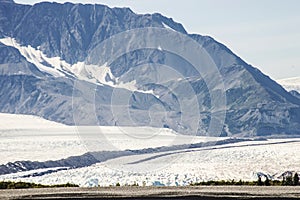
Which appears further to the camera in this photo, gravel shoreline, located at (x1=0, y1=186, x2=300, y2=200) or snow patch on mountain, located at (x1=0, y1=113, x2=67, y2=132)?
snow patch on mountain, located at (x1=0, y1=113, x2=67, y2=132)

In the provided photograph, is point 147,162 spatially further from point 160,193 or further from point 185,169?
point 160,193

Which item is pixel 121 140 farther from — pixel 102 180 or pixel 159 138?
pixel 102 180

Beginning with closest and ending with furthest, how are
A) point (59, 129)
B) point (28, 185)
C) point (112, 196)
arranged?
point (112, 196) < point (28, 185) < point (59, 129)

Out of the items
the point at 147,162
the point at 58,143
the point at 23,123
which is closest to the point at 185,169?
the point at 147,162

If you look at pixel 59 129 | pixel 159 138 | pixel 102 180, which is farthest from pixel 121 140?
pixel 102 180

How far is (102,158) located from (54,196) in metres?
78.7

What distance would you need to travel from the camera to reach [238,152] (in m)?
88.8

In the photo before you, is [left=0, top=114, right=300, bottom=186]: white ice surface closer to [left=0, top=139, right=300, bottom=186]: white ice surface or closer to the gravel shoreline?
[left=0, top=139, right=300, bottom=186]: white ice surface

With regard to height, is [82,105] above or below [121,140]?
above

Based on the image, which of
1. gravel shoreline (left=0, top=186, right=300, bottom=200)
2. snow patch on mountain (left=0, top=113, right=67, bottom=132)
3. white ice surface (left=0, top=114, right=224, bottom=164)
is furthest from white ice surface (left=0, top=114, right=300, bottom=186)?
gravel shoreline (left=0, top=186, right=300, bottom=200)

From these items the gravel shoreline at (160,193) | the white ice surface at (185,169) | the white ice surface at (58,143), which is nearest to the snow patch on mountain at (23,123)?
the white ice surface at (58,143)

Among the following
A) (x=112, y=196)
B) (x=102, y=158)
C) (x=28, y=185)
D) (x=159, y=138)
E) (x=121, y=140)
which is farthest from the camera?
(x=159, y=138)

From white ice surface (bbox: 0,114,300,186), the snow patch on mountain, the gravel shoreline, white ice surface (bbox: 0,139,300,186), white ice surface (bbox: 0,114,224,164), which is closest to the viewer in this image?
the gravel shoreline

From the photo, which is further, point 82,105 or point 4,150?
point 82,105
